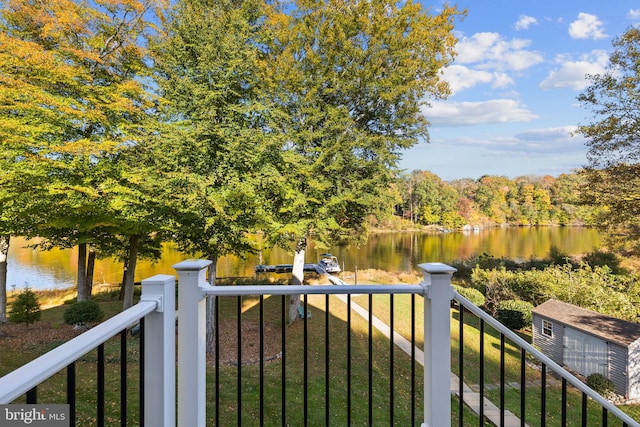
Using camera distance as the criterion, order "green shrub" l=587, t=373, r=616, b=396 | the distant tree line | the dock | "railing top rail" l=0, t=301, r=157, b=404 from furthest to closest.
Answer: the distant tree line → the dock → "green shrub" l=587, t=373, r=616, b=396 → "railing top rail" l=0, t=301, r=157, b=404

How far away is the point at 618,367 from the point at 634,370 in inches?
12.3

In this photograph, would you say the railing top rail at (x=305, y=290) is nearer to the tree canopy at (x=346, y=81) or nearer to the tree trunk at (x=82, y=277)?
the tree canopy at (x=346, y=81)

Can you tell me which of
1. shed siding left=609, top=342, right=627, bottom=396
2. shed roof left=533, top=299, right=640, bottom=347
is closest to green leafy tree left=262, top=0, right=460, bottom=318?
shed roof left=533, top=299, right=640, bottom=347

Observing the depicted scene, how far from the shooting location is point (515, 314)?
1280cm

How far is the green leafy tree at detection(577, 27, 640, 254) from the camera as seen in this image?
31.3 feet

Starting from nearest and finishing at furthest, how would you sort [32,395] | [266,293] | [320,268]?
[32,395] < [266,293] < [320,268]

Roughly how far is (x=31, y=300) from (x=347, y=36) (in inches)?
452

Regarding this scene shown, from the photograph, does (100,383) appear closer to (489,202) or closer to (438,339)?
(438,339)

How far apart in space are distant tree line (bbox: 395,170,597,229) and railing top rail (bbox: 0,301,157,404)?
1679 inches

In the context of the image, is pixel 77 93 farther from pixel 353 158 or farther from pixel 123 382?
pixel 123 382

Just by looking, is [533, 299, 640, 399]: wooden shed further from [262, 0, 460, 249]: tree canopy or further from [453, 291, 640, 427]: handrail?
[453, 291, 640, 427]: handrail

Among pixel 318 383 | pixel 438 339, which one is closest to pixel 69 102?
pixel 318 383

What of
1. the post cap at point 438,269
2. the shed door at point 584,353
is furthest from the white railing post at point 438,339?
the shed door at point 584,353

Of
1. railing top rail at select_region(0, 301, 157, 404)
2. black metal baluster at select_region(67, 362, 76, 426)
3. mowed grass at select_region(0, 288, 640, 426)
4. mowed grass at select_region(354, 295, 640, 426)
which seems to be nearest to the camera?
railing top rail at select_region(0, 301, 157, 404)
